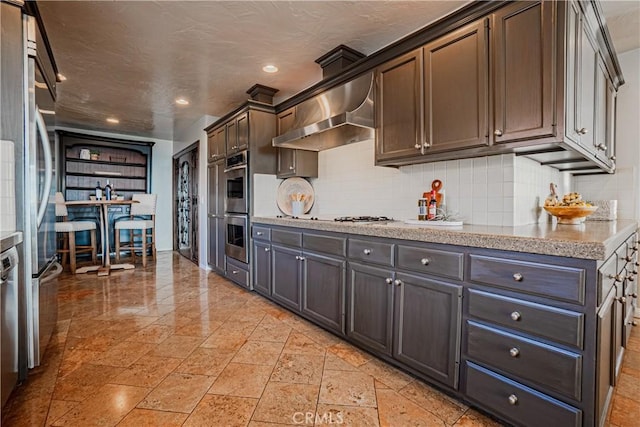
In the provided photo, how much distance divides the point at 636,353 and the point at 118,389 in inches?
133

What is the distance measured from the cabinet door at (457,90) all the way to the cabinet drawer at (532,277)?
2.69 feet

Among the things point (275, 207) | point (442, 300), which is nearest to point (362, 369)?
point (442, 300)

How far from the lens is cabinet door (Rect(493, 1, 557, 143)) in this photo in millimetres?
1644

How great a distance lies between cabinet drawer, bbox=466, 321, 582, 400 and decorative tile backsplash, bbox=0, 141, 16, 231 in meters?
2.46

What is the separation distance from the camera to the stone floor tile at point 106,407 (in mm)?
1514

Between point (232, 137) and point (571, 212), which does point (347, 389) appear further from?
point (232, 137)

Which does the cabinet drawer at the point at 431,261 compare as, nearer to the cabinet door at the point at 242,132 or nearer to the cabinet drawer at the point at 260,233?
the cabinet drawer at the point at 260,233

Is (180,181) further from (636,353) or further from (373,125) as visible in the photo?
(636,353)

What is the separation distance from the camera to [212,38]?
107 inches

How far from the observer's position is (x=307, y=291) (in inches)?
106

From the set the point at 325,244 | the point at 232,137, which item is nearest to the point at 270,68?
the point at 232,137

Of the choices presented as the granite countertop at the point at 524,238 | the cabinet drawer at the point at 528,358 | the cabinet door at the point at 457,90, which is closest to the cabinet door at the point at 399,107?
the cabinet door at the point at 457,90

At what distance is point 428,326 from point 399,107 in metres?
1.54

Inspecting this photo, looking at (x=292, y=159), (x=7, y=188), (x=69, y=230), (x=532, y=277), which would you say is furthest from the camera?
(x=69, y=230)
